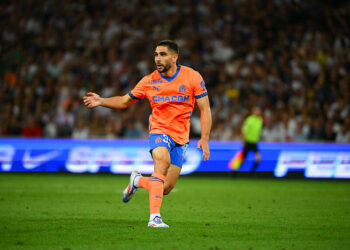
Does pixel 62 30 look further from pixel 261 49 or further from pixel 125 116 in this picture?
pixel 261 49

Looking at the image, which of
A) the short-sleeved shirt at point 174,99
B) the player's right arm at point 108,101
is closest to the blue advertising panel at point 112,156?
the player's right arm at point 108,101

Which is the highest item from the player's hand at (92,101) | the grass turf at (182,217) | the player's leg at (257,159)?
the player's leg at (257,159)

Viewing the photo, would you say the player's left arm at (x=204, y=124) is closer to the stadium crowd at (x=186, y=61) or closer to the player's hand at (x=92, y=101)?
the player's hand at (x=92, y=101)

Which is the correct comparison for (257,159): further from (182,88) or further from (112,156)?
(182,88)

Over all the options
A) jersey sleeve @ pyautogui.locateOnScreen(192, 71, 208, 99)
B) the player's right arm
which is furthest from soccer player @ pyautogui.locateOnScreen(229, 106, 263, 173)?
jersey sleeve @ pyautogui.locateOnScreen(192, 71, 208, 99)

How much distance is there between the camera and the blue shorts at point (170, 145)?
24.6ft

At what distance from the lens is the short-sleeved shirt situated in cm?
764

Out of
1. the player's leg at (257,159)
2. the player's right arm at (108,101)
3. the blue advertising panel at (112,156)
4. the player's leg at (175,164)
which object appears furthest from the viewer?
the blue advertising panel at (112,156)

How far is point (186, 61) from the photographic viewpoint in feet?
68.6

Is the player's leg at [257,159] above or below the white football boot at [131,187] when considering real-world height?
above

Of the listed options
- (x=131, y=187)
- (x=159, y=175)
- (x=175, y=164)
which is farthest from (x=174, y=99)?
(x=131, y=187)

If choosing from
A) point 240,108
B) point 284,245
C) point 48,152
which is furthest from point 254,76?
point 284,245

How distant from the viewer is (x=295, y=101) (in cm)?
1931

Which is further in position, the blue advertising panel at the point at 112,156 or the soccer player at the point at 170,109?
the blue advertising panel at the point at 112,156
